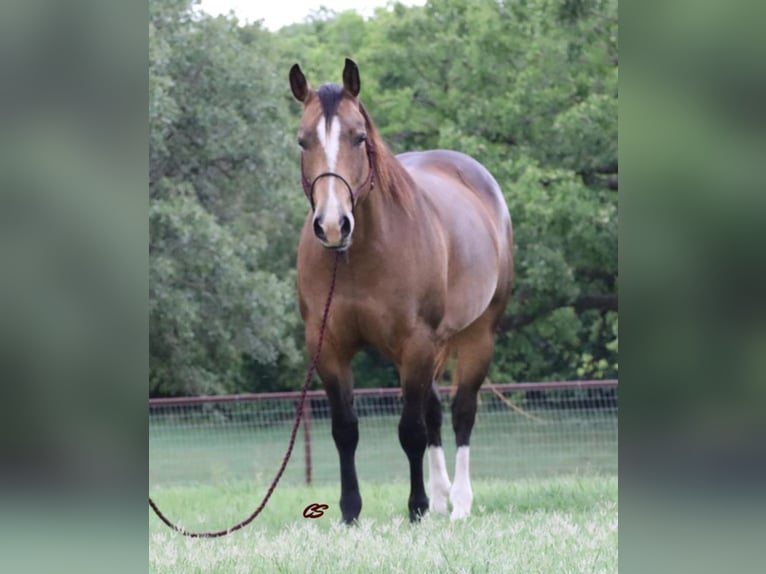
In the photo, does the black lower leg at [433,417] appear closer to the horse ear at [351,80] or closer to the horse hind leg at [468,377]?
the horse hind leg at [468,377]

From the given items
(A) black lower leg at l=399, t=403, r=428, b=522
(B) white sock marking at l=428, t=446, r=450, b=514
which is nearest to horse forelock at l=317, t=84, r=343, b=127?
(A) black lower leg at l=399, t=403, r=428, b=522

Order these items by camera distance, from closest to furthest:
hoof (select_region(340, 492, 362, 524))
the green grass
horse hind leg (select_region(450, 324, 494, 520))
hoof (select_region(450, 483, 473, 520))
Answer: the green grass < hoof (select_region(340, 492, 362, 524)) < hoof (select_region(450, 483, 473, 520)) < horse hind leg (select_region(450, 324, 494, 520))

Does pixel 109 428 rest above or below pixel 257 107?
below

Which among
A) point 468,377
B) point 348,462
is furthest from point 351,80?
point 468,377

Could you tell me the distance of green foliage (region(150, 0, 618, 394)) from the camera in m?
19.9

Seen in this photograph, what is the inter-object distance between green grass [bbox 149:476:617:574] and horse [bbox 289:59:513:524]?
0.44 meters

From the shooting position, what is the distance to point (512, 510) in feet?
21.8

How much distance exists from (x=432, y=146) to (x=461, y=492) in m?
19.0

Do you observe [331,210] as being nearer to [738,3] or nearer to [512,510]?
[512,510]

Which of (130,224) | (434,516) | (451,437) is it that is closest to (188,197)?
(451,437)

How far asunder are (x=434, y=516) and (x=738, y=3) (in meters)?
5.26

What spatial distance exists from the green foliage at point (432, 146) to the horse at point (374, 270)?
1152 centimetres

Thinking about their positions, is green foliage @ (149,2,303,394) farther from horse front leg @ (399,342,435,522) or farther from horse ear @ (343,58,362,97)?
horse ear @ (343,58,362,97)

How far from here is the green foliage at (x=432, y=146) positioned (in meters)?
19.9
